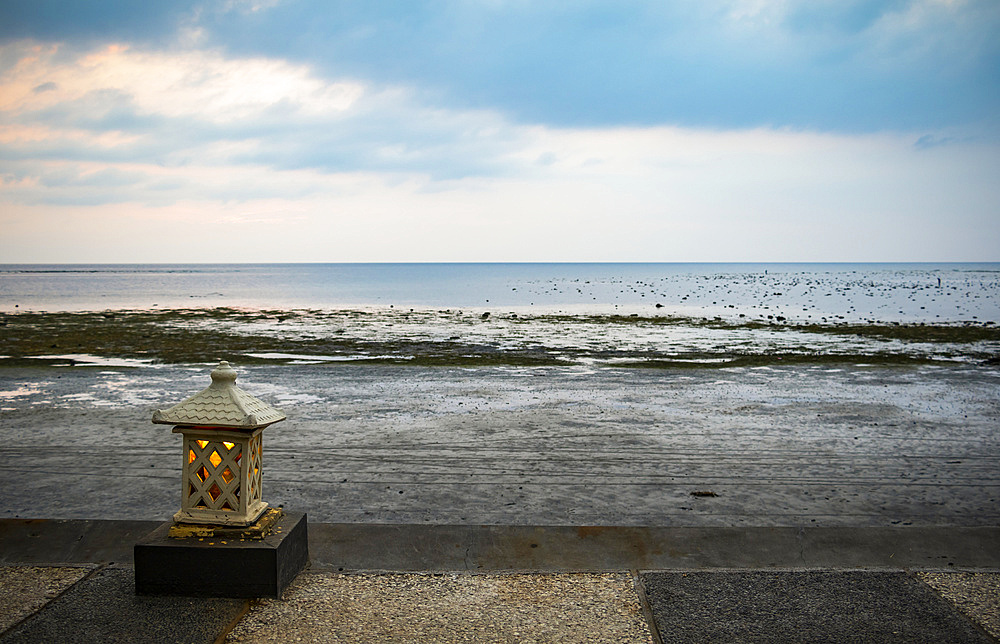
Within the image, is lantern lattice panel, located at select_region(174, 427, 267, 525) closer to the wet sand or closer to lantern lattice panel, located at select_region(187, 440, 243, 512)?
lantern lattice panel, located at select_region(187, 440, 243, 512)

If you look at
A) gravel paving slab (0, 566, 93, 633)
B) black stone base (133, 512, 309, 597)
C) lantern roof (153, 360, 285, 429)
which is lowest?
gravel paving slab (0, 566, 93, 633)

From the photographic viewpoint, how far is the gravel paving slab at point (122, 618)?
398cm

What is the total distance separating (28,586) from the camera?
15.3 ft

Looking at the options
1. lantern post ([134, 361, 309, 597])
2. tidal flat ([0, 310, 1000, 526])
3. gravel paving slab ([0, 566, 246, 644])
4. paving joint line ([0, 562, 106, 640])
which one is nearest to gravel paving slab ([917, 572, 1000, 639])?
tidal flat ([0, 310, 1000, 526])

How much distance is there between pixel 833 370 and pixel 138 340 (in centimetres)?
2166

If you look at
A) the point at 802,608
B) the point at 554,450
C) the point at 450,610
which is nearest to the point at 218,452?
the point at 450,610

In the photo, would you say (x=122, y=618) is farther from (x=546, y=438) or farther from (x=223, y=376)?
(x=546, y=438)

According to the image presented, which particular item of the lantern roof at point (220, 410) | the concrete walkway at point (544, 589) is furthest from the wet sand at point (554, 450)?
the lantern roof at point (220, 410)

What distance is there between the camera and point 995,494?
7414 mm

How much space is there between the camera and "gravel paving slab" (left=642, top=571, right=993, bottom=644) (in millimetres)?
4059

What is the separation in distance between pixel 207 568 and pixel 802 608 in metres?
3.63

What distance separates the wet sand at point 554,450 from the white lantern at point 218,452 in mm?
1955

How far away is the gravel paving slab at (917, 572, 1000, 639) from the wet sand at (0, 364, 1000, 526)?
5.32 feet

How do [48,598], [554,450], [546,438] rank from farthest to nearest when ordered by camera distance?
[546,438] → [554,450] → [48,598]
